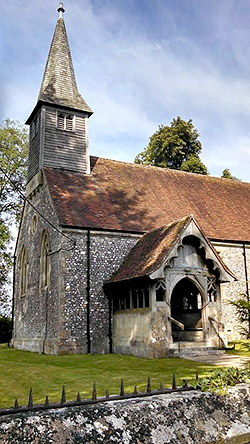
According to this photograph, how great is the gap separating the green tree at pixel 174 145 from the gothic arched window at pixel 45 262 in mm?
20565

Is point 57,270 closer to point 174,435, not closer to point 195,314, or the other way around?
point 195,314

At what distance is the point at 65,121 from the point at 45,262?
775 centimetres

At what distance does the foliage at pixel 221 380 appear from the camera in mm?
3703

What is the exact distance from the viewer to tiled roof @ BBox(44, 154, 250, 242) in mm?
17453

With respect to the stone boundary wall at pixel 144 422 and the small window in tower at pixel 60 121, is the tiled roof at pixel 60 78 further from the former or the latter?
the stone boundary wall at pixel 144 422

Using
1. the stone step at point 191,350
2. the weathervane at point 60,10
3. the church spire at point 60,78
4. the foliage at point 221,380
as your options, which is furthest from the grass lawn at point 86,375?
the weathervane at point 60,10

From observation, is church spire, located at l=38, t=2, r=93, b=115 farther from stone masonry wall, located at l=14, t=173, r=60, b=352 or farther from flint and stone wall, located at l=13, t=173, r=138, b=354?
flint and stone wall, located at l=13, t=173, r=138, b=354

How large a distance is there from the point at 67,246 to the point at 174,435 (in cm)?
1304

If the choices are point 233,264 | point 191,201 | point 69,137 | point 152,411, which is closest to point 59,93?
point 69,137

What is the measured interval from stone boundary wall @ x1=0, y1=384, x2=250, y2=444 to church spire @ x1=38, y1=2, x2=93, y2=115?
63.1ft

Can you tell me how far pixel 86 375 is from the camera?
964cm

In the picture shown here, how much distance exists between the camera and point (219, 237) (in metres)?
18.8

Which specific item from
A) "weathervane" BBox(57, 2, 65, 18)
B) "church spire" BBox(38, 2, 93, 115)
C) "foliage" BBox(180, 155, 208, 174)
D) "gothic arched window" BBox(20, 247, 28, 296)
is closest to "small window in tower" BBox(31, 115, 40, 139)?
"church spire" BBox(38, 2, 93, 115)

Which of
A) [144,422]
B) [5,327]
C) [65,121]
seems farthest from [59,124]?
[144,422]
